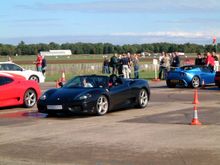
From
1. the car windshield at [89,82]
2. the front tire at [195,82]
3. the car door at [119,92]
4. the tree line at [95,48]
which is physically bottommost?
the tree line at [95,48]

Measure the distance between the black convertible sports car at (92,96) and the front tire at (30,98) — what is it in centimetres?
218

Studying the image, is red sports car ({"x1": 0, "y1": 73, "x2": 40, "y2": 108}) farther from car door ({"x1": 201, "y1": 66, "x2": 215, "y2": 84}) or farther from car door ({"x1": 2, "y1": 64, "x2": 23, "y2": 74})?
car door ({"x1": 2, "y1": 64, "x2": 23, "y2": 74})

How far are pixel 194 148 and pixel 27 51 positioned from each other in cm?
13856

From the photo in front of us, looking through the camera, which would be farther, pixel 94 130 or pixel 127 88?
pixel 127 88

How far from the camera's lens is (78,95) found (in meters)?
15.1

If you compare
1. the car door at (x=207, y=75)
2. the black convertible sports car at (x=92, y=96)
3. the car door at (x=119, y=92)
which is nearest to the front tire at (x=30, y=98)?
the black convertible sports car at (x=92, y=96)

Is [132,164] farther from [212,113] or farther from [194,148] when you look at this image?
[212,113]

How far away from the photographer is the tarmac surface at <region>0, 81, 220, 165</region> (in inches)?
355

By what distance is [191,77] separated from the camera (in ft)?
89.0

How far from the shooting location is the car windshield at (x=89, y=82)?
16.0 meters

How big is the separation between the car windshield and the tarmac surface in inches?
36.8

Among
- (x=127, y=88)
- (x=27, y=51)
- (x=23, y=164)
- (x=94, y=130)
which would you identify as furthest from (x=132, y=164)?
(x=27, y=51)

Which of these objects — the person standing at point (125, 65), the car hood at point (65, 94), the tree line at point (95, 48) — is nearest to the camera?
the car hood at point (65, 94)

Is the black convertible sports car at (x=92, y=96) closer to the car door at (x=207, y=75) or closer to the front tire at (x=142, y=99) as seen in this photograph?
the front tire at (x=142, y=99)
